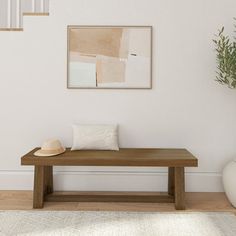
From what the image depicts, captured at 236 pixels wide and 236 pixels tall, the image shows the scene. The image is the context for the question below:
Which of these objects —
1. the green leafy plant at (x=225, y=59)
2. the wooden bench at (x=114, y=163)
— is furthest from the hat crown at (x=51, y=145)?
the green leafy plant at (x=225, y=59)

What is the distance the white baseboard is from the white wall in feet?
0.04

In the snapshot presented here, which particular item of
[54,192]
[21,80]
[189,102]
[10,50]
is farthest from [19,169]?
[189,102]

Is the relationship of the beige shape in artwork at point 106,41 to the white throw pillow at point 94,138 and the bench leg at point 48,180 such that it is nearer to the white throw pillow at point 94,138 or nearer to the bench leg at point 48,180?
the white throw pillow at point 94,138

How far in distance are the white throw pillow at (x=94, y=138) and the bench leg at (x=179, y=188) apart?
0.67 metres

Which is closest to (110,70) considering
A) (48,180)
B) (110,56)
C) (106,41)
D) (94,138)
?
(110,56)

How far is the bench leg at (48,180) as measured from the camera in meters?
2.83

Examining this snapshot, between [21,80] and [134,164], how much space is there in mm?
1556

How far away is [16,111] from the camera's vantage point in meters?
3.11

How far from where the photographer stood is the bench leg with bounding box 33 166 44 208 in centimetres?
258

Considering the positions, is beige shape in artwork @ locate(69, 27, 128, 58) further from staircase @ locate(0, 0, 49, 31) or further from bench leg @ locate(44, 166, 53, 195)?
bench leg @ locate(44, 166, 53, 195)

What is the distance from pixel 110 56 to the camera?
3.04 m

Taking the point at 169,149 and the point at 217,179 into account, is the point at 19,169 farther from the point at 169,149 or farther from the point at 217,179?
the point at 217,179

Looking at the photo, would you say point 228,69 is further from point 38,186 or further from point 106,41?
point 38,186

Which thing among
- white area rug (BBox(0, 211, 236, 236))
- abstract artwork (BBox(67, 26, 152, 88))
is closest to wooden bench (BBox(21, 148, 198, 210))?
white area rug (BBox(0, 211, 236, 236))
